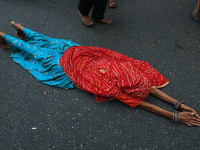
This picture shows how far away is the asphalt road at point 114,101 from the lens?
152cm

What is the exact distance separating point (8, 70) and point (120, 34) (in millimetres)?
1601

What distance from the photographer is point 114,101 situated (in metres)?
1.73

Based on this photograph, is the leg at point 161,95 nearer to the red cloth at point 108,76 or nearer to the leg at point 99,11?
the red cloth at point 108,76

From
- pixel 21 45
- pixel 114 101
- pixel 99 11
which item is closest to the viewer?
pixel 114 101

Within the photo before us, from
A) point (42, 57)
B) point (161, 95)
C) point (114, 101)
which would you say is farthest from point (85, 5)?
point (161, 95)

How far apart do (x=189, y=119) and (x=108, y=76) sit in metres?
0.82

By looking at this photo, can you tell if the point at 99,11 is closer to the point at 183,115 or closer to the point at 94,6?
the point at 94,6

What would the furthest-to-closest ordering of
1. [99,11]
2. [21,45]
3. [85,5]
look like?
[99,11] → [85,5] → [21,45]

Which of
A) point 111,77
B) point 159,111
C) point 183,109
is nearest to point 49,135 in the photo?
point 111,77

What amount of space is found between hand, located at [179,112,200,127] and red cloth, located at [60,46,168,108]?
36cm

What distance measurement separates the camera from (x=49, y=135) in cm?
159

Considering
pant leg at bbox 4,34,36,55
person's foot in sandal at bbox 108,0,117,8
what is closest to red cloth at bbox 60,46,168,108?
pant leg at bbox 4,34,36,55

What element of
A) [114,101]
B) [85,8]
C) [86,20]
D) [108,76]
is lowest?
[114,101]

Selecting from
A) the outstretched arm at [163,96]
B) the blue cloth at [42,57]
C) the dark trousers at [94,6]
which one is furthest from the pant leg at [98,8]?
the outstretched arm at [163,96]
